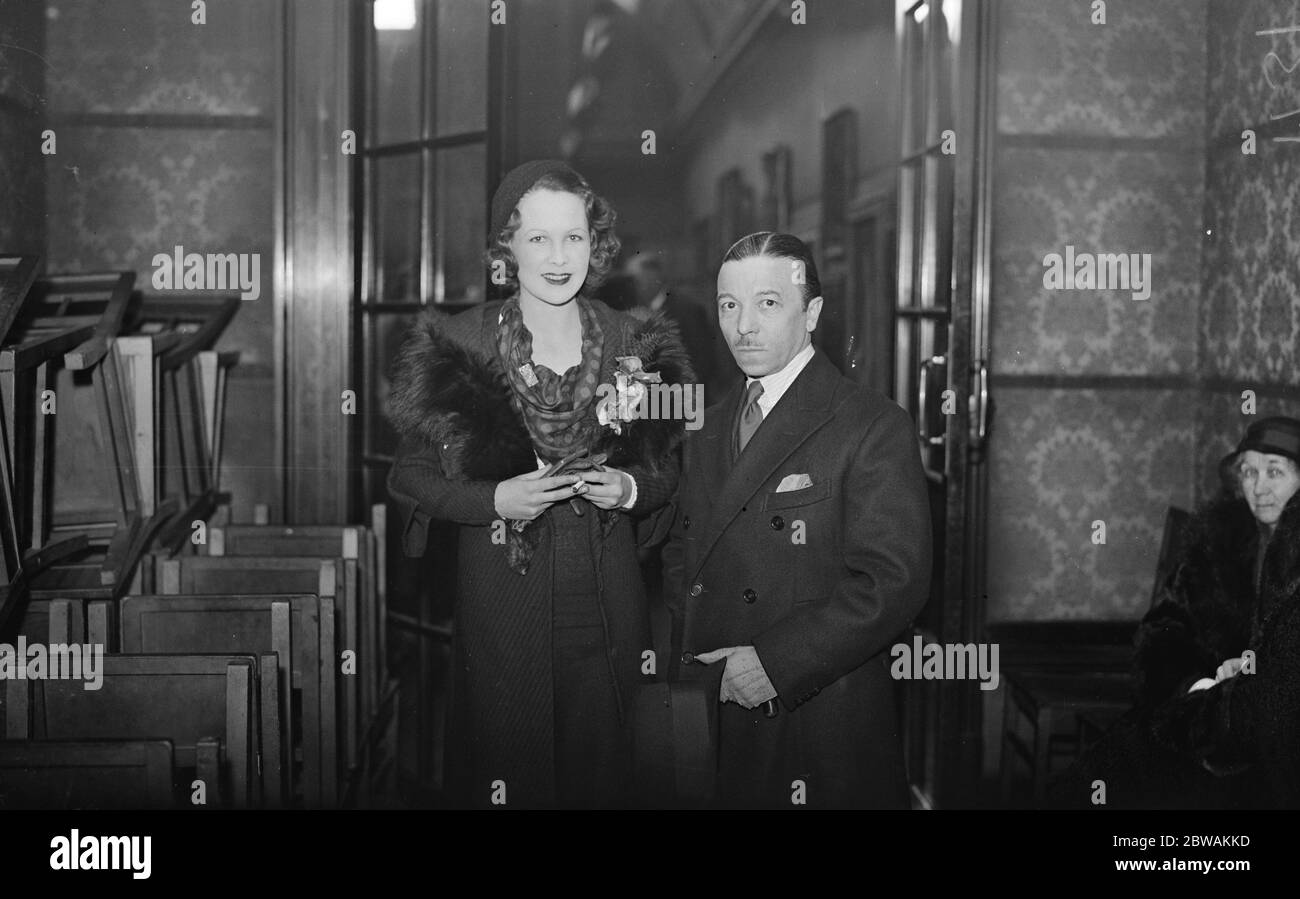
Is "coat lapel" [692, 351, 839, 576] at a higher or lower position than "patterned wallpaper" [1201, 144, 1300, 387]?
lower

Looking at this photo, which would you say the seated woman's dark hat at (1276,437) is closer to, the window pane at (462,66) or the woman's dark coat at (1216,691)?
the woman's dark coat at (1216,691)

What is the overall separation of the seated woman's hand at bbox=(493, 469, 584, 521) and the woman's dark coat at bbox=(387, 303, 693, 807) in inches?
0.9

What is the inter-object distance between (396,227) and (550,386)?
0.80 metres

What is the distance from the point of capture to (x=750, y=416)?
2.10 metres

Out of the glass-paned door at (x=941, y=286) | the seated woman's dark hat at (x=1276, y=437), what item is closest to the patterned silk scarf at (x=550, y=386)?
the glass-paned door at (x=941, y=286)

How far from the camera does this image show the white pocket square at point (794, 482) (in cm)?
199

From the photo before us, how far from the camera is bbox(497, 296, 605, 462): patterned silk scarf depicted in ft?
7.02

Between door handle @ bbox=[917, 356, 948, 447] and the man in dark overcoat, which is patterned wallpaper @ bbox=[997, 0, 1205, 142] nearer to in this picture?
door handle @ bbox=[917, 356, 948, 447]

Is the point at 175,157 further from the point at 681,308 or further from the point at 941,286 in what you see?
the point at 941,286

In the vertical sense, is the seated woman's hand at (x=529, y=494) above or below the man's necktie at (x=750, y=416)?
below

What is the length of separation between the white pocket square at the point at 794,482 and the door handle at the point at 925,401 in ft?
2.18

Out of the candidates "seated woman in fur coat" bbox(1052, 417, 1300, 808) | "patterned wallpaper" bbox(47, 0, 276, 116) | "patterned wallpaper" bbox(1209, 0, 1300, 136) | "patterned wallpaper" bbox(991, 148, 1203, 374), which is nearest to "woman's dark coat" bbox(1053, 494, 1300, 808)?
"seated woman in fur coat" bbox(1052, 417, 1300, 808)
